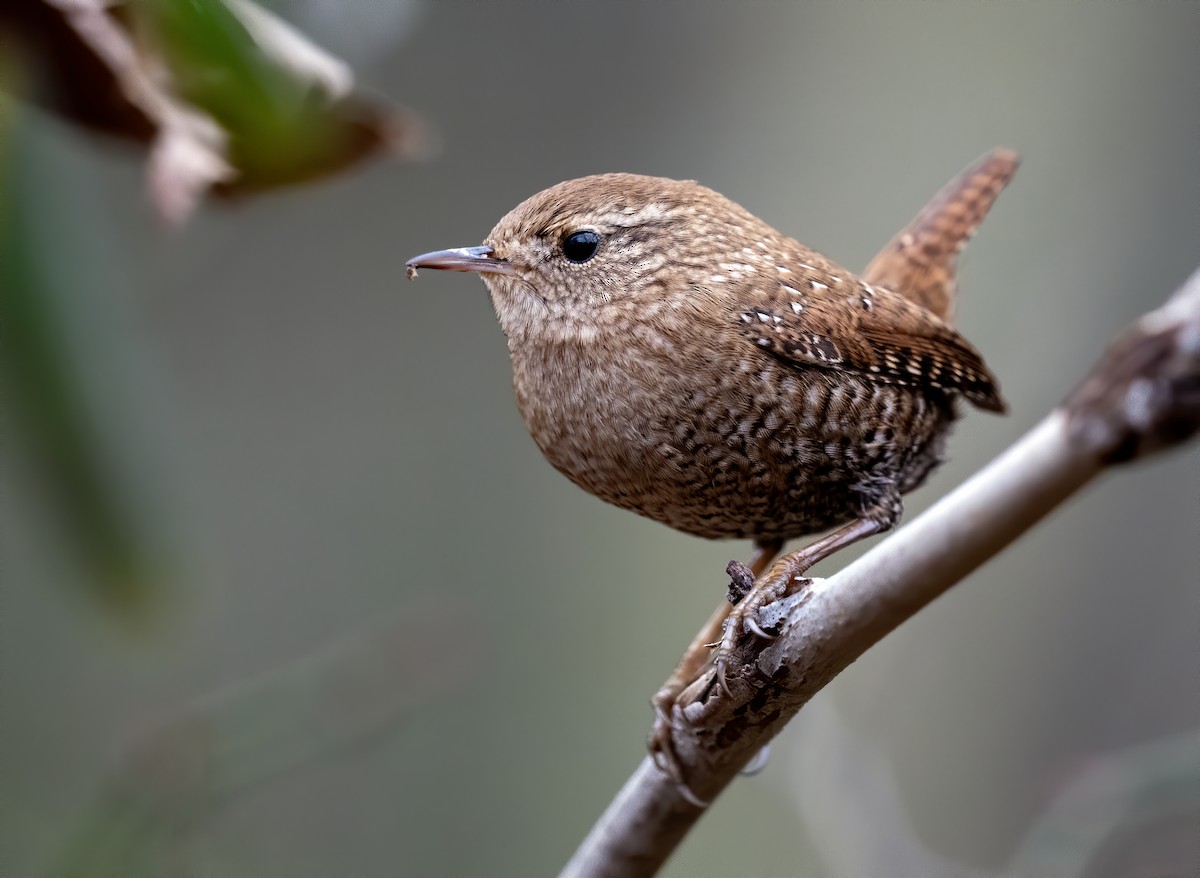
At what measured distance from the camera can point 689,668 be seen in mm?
2246

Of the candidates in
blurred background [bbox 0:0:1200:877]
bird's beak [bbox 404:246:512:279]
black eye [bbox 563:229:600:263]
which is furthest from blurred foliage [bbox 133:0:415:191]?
blurred background [bbox 0:0:1200:877]

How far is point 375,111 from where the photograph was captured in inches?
68.4

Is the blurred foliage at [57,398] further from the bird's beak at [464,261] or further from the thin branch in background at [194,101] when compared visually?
the bird's beak at [464,261]

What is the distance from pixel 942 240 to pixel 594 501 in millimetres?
2534

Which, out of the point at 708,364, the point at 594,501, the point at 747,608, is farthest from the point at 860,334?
the point at 594,501

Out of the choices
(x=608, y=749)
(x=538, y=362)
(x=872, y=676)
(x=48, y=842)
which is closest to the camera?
(x=538, y=362)

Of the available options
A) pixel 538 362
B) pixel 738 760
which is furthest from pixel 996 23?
pixel 738 760

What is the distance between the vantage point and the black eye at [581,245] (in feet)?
6.32

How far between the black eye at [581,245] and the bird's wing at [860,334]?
28 centimetres

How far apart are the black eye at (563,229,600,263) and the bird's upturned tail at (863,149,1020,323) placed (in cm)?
86

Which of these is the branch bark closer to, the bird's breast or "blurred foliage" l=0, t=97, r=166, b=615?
the bird's breast

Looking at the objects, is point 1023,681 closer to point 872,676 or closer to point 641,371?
point 872,676

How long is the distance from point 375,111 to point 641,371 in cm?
57

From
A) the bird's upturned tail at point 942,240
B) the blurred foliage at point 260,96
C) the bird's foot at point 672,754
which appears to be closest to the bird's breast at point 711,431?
the bird's foot at point 672,754
